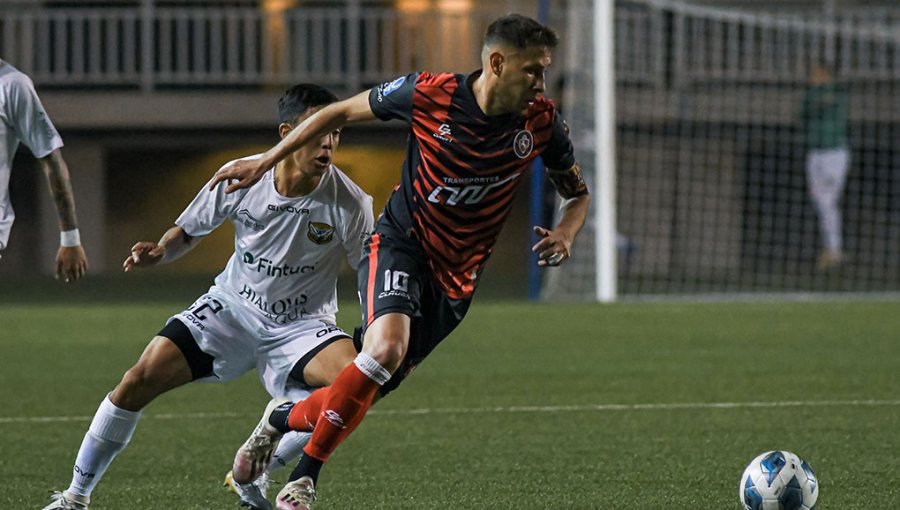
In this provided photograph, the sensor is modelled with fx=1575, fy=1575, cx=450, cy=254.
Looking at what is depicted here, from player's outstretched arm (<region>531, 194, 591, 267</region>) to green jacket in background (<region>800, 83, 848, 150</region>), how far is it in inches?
479

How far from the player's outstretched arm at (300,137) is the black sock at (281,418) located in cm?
83

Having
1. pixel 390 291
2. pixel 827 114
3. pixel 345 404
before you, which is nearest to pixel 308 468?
pixel 345 404

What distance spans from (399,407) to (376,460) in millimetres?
1786

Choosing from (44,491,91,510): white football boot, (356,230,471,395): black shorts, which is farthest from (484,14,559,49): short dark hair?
(44,491,91,510): white football boot

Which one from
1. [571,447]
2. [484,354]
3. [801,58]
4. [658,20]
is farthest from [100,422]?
[801,58]

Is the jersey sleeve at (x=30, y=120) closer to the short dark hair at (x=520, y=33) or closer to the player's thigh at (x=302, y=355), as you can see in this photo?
the player's thigh at (x=302, y=355)

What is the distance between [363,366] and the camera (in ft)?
16.7

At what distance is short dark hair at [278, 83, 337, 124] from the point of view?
231 inches

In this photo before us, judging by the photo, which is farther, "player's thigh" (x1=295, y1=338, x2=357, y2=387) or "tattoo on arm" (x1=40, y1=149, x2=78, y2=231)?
"tattoo on arm" (x1=40, y1=149, x2=78, y2=231)

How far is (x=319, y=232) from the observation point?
5.84m

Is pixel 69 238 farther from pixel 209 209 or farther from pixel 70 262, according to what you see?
pixel 209 209

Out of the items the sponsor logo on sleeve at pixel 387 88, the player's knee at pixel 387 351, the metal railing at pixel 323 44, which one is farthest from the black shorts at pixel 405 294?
the metal railing at pixel 323 44

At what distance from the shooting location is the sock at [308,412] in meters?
5.30

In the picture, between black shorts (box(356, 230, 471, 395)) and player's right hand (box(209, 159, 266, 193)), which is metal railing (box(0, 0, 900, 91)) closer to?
black shorts (box(356, 230, 471, 395))
